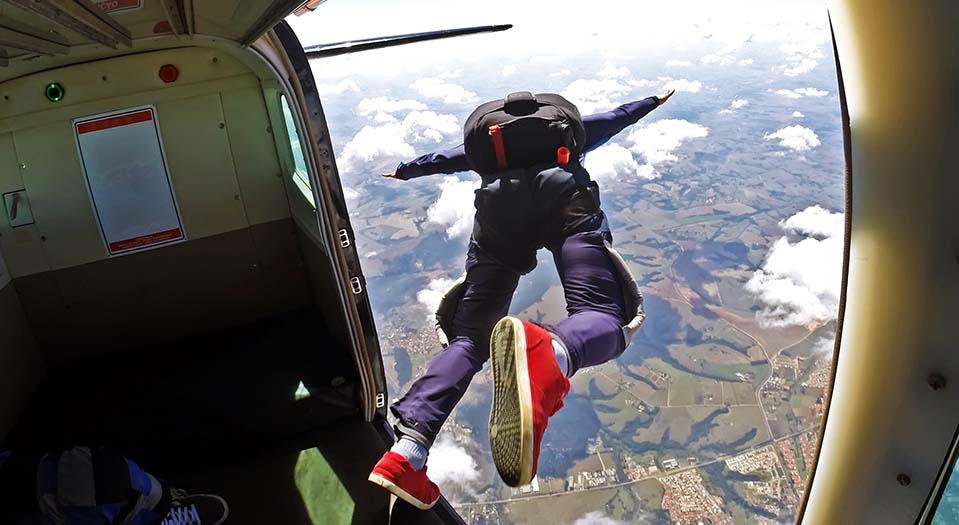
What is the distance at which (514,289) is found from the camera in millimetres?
3666

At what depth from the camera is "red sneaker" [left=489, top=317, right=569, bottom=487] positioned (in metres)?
2.14

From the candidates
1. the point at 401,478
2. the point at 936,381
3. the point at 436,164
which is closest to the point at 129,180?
the point at 436,164

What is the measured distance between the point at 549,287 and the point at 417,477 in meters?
64.1

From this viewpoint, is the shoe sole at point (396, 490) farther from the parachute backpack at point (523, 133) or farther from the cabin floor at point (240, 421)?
the parachute backpack at point (523, 133)

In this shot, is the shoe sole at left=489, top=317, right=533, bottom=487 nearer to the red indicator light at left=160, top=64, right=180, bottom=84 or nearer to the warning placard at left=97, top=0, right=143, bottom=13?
the warning placard at left=97, top=0, right=143, bottom=13

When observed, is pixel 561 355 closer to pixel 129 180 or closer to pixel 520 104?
pixel 520 104

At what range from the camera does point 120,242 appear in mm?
4035

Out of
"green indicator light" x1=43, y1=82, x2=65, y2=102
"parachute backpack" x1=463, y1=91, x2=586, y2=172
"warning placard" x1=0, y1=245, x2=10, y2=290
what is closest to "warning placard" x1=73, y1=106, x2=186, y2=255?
"green indicator light" x1=43, y1=82, x2=65, y2=102

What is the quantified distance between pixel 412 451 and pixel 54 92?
333 cm

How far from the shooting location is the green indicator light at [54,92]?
3.58 m

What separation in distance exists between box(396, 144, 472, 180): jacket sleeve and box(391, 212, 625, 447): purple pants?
73 centimetres

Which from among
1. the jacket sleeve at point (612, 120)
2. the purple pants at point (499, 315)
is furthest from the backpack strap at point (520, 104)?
the purple pants at point (499, 315)

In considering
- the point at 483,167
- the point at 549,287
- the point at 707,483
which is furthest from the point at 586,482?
the point at 483,167

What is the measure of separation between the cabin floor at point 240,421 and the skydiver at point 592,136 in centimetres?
146
